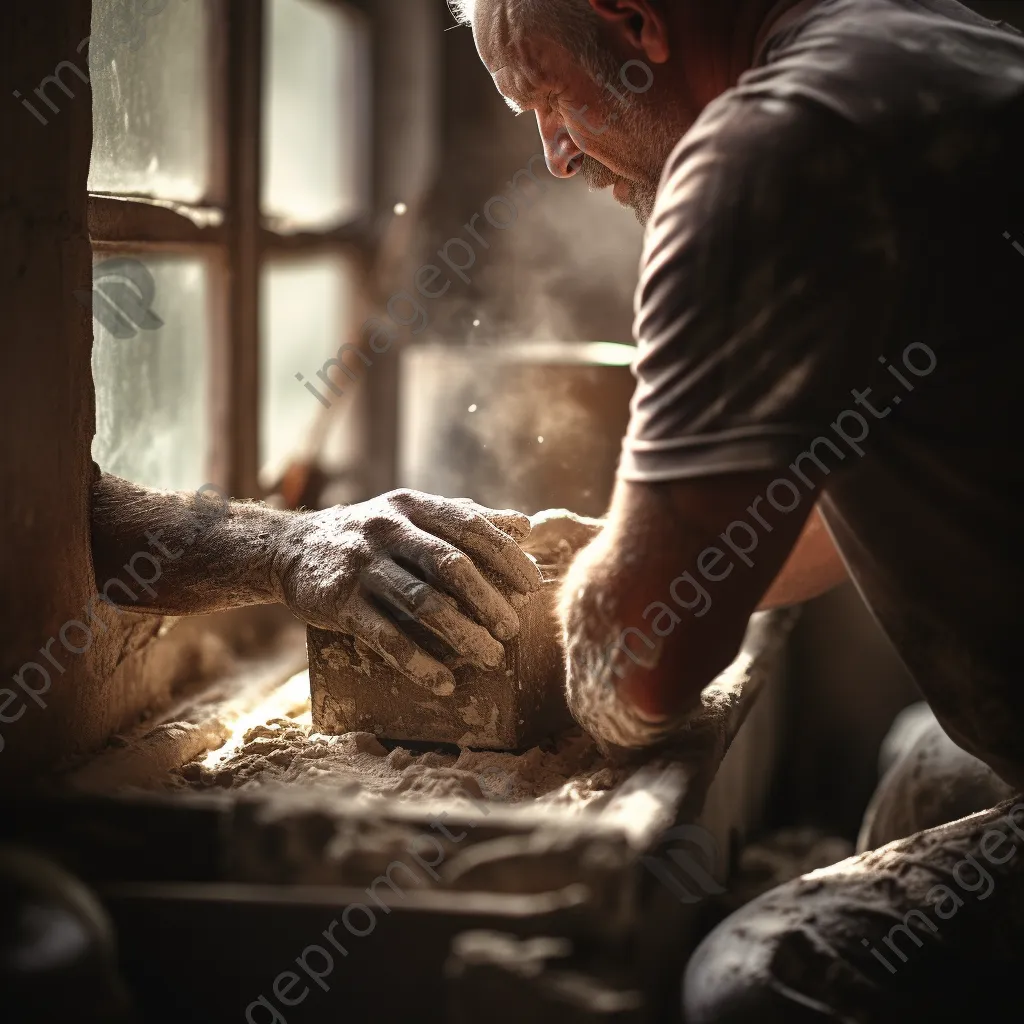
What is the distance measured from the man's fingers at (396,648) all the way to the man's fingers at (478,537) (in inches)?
6.5

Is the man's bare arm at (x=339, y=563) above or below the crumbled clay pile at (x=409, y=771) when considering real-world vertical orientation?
above

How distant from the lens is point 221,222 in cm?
298

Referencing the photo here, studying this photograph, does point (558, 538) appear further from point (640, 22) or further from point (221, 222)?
point (221, 222)

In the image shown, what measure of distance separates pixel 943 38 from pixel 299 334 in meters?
2.65

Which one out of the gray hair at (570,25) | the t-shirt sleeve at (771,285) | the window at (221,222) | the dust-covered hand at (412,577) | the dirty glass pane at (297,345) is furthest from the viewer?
the dirty glass pane at (297,345)

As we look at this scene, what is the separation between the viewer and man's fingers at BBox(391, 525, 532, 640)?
67.8 inches

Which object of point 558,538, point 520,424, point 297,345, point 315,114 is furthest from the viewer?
point 315,114

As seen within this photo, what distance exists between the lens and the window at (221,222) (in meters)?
2.33

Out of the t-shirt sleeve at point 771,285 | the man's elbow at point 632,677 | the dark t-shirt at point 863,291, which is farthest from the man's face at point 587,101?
the man's elbow at point 632,677

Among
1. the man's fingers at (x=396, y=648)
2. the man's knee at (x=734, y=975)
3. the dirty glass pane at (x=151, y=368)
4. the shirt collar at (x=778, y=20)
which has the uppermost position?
the shirt collar at (x=778, y=20)

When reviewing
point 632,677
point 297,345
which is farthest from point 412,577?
point 297,345

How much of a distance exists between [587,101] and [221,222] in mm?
1385

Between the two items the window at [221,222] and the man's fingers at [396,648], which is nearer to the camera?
the man's fingers at [396,648]

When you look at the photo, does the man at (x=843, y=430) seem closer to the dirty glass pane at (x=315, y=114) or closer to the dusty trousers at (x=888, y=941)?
the dusty trousers at (x=888, y=941)
